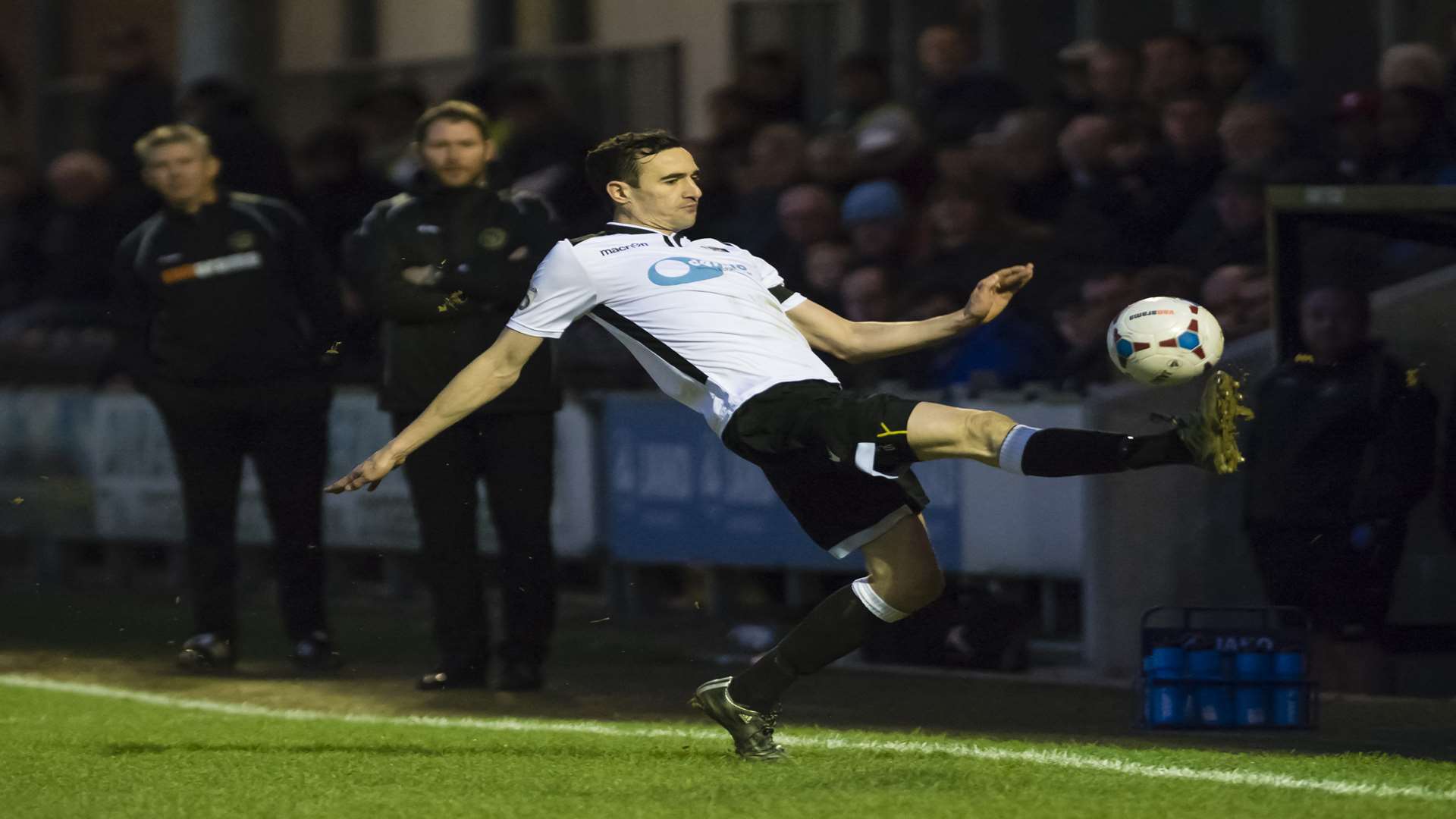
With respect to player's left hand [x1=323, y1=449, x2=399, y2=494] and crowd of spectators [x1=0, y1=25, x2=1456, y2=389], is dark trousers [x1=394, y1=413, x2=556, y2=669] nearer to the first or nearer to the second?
crowd of spectators [x1=0, y1=25, x2=1456, y2=389]

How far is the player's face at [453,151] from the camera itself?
10.1 m

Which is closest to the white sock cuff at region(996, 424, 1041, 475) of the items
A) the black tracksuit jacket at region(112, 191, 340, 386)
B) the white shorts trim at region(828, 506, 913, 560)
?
the white shorts trim at region(828, 506, 913, 560)

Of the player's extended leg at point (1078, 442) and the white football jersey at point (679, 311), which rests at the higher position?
the white football jersey at point (679, 311)

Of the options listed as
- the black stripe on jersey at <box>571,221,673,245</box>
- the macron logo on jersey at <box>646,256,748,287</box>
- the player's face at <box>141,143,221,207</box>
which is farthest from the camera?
the player's face at <box>141,143,221,207</box>

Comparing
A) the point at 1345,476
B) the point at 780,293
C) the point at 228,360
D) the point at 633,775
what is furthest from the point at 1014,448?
the point at 228,360

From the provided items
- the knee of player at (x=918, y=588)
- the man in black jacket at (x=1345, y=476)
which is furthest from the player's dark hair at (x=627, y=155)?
the man in black jacket at (x=1345, y=476)

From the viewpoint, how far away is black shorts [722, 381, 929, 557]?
7.21 metres

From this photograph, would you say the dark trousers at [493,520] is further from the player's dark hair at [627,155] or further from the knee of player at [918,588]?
the knee of player at [918,588]

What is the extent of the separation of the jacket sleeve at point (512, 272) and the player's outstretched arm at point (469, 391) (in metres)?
2.38

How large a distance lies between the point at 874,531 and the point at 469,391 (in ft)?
4.21

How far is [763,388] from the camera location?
7.46 metres

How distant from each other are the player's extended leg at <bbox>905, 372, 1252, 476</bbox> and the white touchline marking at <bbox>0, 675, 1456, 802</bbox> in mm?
1188

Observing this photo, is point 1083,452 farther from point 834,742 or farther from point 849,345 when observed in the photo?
point 834,742

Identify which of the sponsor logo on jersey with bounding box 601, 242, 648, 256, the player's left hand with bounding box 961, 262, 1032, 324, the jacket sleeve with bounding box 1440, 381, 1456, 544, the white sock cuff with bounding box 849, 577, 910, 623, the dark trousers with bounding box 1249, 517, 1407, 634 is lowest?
the dark trousers with bounding box 1249, 517, 1407, 634
